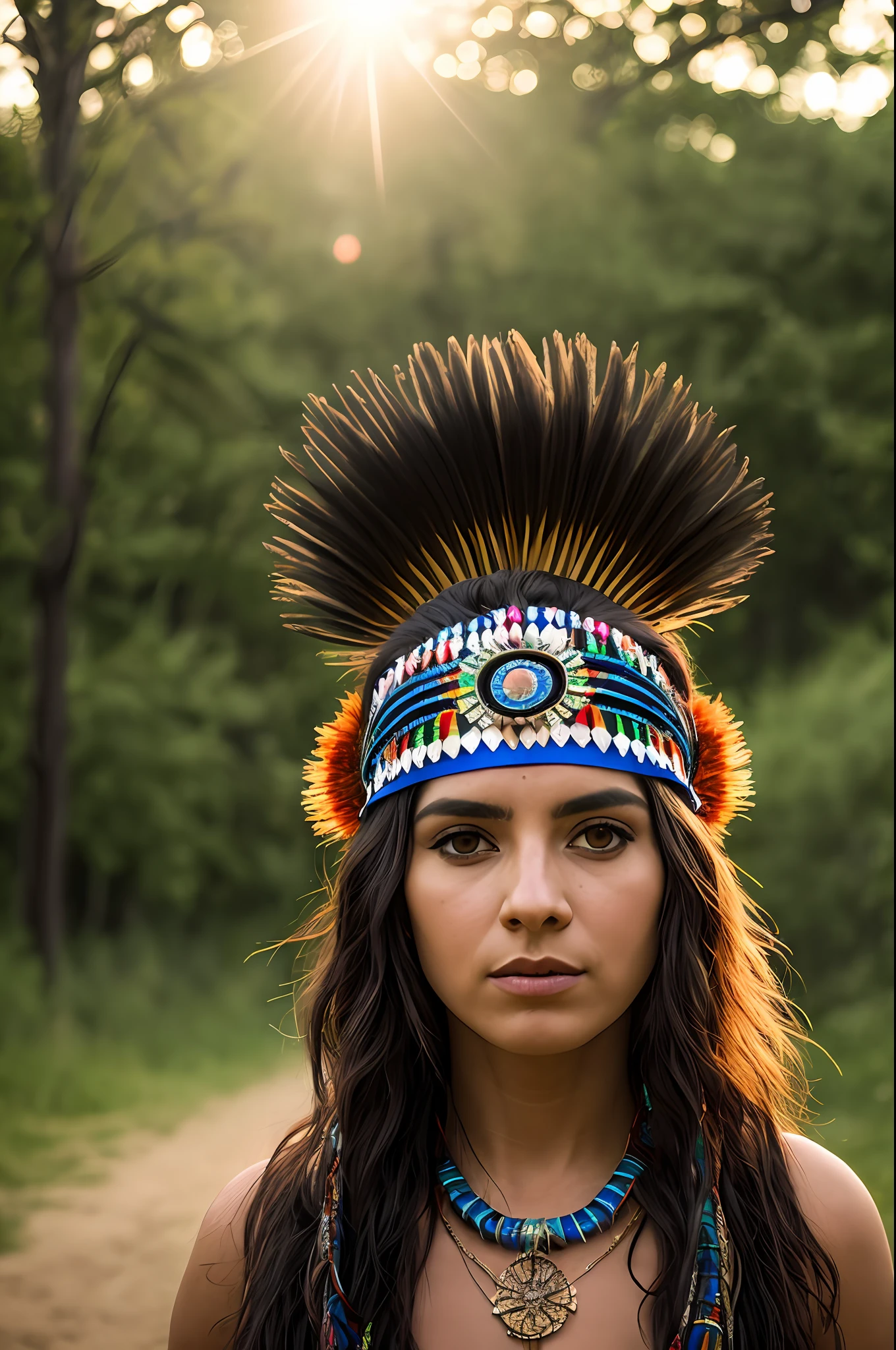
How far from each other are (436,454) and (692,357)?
6797 millimetres

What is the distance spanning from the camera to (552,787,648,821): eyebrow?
5.70ft

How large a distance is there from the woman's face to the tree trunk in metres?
6.51

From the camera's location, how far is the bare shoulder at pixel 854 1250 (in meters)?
1.88

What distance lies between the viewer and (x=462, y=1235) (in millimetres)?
1871

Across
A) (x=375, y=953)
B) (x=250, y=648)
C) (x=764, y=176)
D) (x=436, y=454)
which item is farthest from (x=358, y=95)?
(x=375, y=953)

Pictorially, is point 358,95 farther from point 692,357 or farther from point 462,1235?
point 462,1235

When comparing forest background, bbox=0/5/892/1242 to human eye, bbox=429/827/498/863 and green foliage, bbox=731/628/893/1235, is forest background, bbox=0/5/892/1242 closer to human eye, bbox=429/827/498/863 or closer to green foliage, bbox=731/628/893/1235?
green foliage, bbox=731/628/893/1235

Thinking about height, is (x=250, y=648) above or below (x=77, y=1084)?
above

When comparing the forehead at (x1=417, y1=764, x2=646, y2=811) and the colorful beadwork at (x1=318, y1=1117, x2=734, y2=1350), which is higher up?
the forehead at (x1=417, y1=764, x2=646, y2=811)

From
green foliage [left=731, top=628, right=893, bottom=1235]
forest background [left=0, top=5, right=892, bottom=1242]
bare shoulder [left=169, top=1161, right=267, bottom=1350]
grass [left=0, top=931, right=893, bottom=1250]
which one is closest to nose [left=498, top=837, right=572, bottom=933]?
bare shoulder [left=169, top=1161, right=267, bottom=1350]

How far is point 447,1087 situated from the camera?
204 centimetres

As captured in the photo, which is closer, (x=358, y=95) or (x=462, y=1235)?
(x=462, y=1235)

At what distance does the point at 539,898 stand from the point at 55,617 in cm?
675

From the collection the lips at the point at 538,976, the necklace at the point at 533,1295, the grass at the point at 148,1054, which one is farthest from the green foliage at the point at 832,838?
the lips at the point at 538,976
